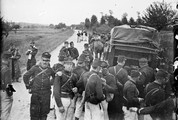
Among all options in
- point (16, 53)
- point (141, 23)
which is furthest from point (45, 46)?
point (141, 23)

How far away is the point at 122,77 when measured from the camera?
182 inches

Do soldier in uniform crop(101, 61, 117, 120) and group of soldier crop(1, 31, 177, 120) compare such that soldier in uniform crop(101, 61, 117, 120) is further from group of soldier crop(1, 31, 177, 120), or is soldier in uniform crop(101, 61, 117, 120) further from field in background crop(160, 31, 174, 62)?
field in background crop(160, 31, 174, 62)

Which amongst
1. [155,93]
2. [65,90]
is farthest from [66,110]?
[155,93]

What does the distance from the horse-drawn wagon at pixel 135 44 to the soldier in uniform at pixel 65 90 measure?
189cm

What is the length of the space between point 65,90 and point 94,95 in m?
0.62

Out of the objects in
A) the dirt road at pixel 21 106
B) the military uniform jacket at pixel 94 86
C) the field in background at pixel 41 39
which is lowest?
the dirt road at pixel 21 106

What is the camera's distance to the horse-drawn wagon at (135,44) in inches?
222

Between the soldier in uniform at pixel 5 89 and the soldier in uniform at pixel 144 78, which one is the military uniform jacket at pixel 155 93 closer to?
the soldier in uniform at pixel 144 78

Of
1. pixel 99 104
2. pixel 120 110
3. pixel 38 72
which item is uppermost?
pixel 38 72

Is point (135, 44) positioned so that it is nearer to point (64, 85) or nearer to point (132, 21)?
point (132, 21)

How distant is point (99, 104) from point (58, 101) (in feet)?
2.67

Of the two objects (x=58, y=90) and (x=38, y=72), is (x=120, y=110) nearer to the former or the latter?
(x=58, y=90)

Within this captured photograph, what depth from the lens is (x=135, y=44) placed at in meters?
5.68

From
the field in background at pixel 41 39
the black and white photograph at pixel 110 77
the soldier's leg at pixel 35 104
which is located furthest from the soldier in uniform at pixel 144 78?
the field in background at pixel 41 39
